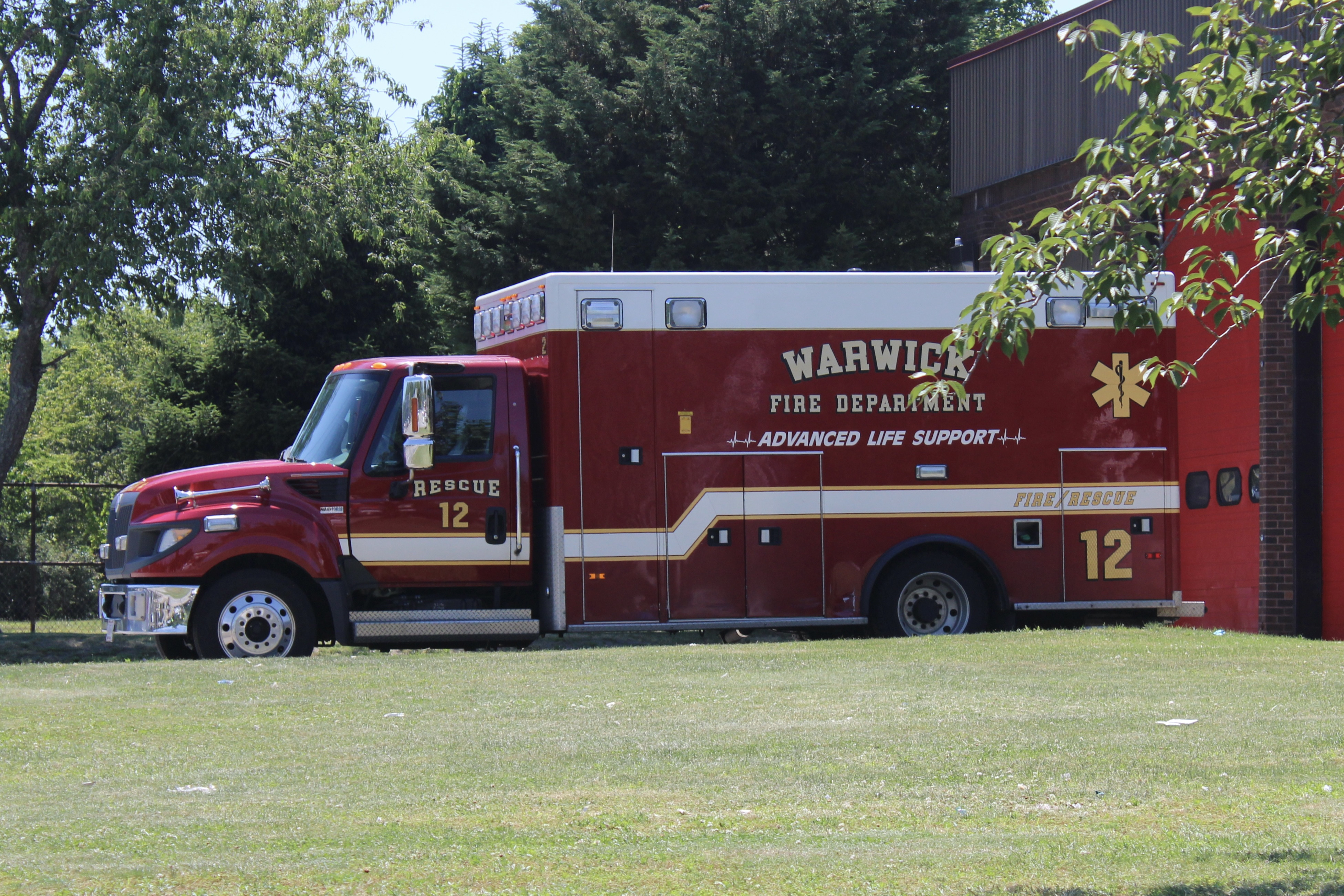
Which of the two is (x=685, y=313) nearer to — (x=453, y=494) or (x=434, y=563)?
(x=453, y=494)

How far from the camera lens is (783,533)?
14016 millimetres

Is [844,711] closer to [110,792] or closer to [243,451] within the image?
[110,792]

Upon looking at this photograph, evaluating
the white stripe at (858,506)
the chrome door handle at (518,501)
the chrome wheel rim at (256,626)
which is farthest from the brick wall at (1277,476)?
the chrome wheel rim at (256,626)

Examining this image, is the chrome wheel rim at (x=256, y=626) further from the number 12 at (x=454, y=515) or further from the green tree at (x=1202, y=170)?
the green tree at (x=1202, y=170)

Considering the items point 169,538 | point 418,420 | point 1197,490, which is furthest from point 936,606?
point 169,538

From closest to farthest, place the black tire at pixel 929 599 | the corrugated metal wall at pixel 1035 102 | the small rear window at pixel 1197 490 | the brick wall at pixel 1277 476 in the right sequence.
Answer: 1. the black tire at pixel 929 599
2. the brick wall at pixel 1277 476
3. the small rear window at pixel 1197 490
4. the corrugated metal wall at pixel 1035 102

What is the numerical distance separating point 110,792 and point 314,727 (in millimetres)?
1987

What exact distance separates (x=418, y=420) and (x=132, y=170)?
7760 mm

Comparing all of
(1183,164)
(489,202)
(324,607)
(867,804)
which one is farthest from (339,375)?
(489,202)

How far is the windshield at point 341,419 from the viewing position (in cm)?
1343

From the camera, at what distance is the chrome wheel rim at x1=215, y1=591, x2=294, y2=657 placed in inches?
515

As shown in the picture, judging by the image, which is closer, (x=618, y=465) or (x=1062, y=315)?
(x=618, y=465)

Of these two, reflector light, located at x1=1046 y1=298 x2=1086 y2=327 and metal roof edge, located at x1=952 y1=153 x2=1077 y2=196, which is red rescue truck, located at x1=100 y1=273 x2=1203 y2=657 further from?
metal roof edge, located at x1=952 y1=153 x2=1077 y2=196

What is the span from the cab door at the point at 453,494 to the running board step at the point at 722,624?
761 mm
